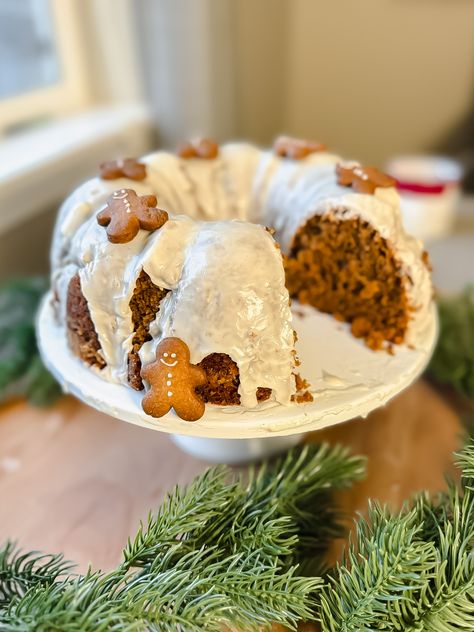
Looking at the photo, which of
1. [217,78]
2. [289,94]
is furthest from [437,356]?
[289,94]

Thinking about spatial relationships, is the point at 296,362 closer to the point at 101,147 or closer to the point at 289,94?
the point at 101,147

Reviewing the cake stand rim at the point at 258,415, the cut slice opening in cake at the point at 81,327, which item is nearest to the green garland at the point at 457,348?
the cake stand rim at the point at 258,415

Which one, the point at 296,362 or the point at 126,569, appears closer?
the point at 126,569

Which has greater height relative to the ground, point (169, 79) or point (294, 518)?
point (169, 79)

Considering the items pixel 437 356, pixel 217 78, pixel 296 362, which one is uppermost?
pixel 217 78

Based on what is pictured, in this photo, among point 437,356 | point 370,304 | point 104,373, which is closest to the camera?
point 104,373

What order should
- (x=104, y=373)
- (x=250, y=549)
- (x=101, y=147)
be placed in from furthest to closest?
(x=101, y=147)
(x=104, y=373)
(x=250, y=549)
